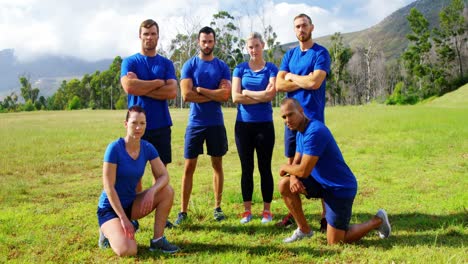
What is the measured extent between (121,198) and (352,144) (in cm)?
1055

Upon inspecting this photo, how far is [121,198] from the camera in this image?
452 cm

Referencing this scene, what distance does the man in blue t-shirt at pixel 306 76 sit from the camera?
17.0 ft

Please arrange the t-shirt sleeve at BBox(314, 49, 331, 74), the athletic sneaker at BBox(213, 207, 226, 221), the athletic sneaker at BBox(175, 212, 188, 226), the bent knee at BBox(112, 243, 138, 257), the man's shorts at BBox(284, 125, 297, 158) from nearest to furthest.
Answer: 1. the bent knee at BBox(112, 243, 138, 257)
2. the t-shirt sleeve at BBox(314, 49, 331, 74)
3. the man's shorts at BBox(284, 125, 297, 158)
4. the athletic sneaker at BBox(175, 212, 188, 226)
5. the athletic sneaker at BBox(213, 207, 226, 221)

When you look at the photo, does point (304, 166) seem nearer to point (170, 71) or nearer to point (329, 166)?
point (329, 166)

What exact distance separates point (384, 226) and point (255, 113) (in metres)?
2.05

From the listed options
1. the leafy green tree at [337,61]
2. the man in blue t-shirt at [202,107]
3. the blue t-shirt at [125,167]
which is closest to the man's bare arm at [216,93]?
the man in blue t-shirt at [202,107]

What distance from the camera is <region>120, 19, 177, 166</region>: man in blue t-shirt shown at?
5.13 m

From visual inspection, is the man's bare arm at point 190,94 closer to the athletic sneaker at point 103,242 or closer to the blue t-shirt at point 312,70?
the blue t-shirt at point 312,70

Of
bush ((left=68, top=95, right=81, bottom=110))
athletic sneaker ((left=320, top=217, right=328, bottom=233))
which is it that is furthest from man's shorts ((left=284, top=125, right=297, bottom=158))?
bush ((left=68, top=95, right=81, bottom=110))

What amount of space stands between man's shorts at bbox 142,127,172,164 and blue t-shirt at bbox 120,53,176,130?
6 centimetres

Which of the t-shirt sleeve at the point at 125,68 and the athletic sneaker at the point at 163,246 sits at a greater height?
the t-shirt sleeve at the point at 125,68

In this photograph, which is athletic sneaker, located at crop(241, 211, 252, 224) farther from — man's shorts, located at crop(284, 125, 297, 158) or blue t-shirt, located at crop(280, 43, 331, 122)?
blue t-shirt, located at crop(280, 43, 331, 122)

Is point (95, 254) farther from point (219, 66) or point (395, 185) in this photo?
point (395, 185)

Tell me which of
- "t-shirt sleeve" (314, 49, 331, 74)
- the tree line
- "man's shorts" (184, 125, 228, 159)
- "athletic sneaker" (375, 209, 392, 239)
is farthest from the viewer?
the tree line
